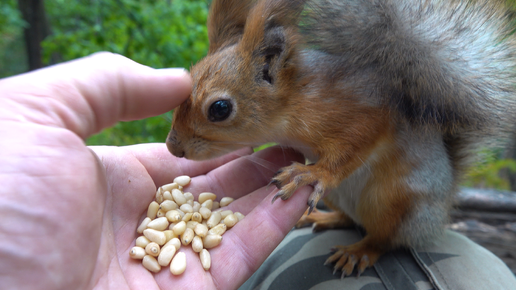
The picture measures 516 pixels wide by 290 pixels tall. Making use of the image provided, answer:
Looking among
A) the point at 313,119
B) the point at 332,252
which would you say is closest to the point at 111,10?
the point at 313,119

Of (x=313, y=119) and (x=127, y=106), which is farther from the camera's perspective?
(x=313, y=119)

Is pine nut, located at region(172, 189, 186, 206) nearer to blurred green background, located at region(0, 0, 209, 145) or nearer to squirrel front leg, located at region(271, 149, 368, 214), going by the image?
squirrel front leg, located at region(271, 149, 368, 214)

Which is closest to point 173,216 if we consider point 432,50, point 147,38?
point 432,50

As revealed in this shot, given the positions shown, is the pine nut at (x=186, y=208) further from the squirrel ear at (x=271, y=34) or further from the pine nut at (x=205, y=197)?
the squirrel ear at (x=271, y=34)

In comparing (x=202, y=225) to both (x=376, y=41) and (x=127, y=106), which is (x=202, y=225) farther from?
(x=376, y=41)

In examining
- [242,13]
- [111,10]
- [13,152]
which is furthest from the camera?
[111,10]

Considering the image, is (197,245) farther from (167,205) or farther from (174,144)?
(174,144)

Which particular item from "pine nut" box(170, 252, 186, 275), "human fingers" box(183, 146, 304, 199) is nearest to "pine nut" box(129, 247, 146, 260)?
"pine nut" box(170, 252, 186, 275)
